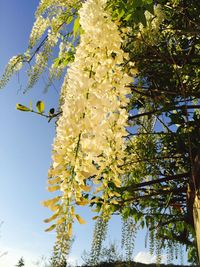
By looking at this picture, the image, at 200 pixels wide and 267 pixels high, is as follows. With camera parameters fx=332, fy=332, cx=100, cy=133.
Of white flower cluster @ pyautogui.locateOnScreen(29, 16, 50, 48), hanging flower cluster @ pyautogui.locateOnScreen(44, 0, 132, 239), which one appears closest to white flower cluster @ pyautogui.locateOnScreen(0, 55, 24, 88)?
white flower cluster @ pyautogui.locateOnScreen(29, 16, 50, 48)

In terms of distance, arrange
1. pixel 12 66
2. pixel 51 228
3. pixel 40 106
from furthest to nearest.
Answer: pixel 12 66, pixel 40 106, pixel 51 228

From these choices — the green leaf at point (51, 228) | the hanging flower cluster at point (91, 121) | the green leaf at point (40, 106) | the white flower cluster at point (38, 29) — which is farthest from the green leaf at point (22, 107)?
the white flower cluster at point (38, 29)

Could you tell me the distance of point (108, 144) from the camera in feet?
6.16

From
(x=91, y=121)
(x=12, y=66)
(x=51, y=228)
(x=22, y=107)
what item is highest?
(x=12, y=66)

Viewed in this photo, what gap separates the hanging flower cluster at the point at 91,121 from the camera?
5.22 ft

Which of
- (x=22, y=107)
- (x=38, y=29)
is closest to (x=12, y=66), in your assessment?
(x=38, y=29)

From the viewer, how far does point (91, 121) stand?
5.68ft

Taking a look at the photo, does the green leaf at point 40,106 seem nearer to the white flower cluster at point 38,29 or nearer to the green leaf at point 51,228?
the green leaf at point 51,228

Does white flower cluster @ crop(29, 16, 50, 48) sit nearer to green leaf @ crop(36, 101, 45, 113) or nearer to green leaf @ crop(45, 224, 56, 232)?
green leaf @ crop(36, 101, 45, 113)

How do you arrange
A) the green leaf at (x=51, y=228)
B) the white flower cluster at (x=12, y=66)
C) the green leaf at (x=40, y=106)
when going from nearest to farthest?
1. the green leaf at (x=51, y=228)
2. the green leaf at (x=40, y=106)
3. the white flower cluster at (x=12, y=66)

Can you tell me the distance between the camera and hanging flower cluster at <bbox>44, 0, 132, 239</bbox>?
5.22 feet

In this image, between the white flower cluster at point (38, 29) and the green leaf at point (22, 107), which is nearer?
the green leaf at point (22, 107)

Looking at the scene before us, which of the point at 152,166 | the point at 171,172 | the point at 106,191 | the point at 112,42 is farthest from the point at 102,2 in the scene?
the point at 171,172

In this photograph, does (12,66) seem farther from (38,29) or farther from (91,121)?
(91,121)
